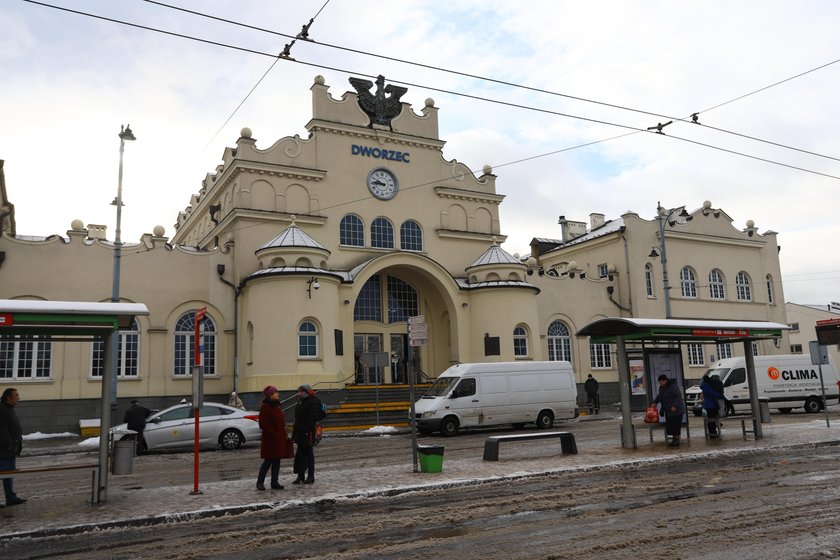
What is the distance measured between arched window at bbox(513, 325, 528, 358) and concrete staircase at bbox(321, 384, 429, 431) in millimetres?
5506

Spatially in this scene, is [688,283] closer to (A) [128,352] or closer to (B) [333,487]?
(A) [128,352]

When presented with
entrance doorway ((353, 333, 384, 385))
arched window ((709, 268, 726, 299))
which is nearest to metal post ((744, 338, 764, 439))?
entrance doorway ((353, 333, 384, 385))

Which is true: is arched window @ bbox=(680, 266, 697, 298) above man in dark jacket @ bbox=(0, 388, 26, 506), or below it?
above

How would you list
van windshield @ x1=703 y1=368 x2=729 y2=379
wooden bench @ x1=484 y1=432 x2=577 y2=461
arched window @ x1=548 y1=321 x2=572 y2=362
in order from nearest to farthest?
wooden bench @ x1=484 y1=432 x2=577 y2=461 < van windshield @ x1=703 y1=368 x2=729 y2=379 < arched window @ x1=548 y1=321 x2=572 y2=362

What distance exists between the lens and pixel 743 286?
42.0 metres

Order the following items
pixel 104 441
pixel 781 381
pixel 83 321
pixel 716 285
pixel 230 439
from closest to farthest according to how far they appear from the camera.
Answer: pixel 83 321 < pixel 104 441 < pixel 230 439 < pixel 781 381 < pixel 716 285

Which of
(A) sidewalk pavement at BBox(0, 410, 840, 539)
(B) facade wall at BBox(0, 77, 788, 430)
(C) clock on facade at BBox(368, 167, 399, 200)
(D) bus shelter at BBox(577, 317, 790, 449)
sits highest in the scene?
(C) clock on facade at BBox(368, 167, 399, 200)

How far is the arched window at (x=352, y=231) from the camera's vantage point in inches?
1244

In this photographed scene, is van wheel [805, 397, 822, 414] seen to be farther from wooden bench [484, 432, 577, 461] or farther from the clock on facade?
the clock on facade

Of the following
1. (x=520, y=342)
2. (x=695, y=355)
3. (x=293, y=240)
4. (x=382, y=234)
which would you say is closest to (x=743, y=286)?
(x=695, y=355)

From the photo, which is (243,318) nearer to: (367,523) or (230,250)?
(230,250)

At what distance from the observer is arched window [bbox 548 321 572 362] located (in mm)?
35750

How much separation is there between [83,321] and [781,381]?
2683 centimetres

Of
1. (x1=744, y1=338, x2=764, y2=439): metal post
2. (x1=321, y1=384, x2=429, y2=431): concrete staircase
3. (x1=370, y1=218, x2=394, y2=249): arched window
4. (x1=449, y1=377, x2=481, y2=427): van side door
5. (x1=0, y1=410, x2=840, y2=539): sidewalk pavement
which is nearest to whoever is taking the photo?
(x1=0, y1=410, x2=840, y2=539): sidewalk pavement
